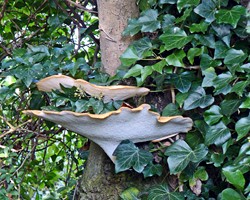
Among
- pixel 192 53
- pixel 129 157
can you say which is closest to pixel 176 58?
pixel 192 53

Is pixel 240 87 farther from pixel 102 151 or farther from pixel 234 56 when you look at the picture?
pixel 102 151

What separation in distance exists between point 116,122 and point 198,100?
0.22 m

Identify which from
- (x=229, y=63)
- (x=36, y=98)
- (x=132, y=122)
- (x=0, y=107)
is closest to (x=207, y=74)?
(x=229, y=63)

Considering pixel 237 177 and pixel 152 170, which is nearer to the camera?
pixel 237 177

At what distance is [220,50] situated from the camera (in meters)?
0.94

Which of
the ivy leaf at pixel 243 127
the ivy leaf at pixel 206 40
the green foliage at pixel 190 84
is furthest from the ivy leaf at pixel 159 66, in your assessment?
the ivy leaf at pixel 243 127

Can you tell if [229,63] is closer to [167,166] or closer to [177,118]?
[177,118]

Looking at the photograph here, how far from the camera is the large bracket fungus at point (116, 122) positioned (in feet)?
2.77

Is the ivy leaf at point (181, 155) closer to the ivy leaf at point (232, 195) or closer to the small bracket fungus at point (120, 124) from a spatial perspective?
the small bracket fungus at point (120, 124)

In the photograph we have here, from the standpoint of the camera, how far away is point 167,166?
1.00 m

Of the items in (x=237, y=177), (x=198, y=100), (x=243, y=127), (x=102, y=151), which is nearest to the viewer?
(x=237, y=177)

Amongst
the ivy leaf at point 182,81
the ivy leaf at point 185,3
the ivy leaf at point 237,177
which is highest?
the ivy leaf at point 185,3

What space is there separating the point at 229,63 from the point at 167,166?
0.30 metres

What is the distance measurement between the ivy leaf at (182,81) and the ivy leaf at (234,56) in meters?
0.10
